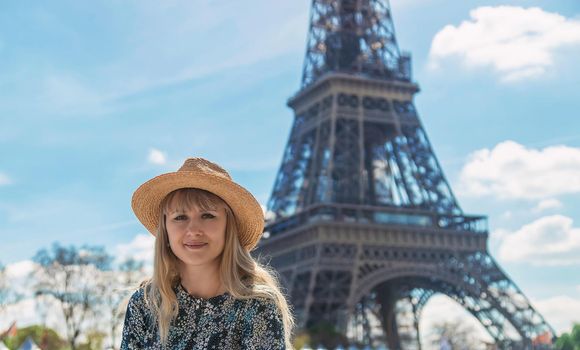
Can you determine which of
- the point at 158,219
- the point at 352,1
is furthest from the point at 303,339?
the point at 158,219

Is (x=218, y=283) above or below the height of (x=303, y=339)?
below

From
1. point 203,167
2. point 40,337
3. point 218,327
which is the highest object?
point 40,337

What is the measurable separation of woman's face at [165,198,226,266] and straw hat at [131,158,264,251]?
99mm

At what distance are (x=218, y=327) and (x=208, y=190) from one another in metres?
0.67

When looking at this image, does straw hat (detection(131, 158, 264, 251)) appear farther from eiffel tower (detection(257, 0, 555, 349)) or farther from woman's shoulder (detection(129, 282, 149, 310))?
eiffel tower (detection(257, 0, 555, 349))

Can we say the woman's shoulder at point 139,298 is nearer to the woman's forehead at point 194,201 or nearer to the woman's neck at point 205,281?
the woman's neck at point 205,281

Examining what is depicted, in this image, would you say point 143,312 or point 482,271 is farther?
point 482,271

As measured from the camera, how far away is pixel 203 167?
4098 mm

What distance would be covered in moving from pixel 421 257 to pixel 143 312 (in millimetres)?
38641

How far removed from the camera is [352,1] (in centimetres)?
4881

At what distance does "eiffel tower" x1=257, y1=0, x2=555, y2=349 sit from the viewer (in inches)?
1578

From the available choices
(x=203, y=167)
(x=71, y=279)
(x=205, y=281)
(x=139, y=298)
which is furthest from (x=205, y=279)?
(x=71, y=279)

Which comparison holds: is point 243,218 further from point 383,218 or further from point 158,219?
point 383,218

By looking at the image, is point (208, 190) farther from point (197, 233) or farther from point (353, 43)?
point (353, 43)
